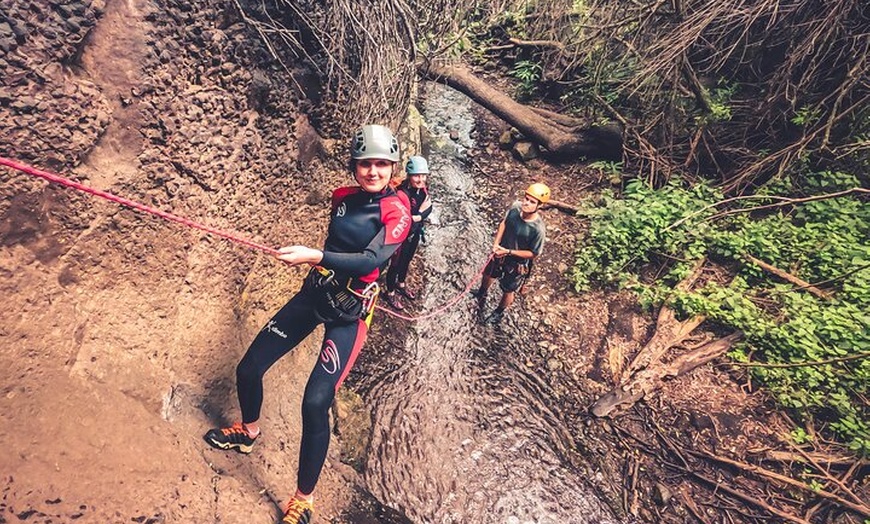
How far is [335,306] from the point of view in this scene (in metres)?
3.03

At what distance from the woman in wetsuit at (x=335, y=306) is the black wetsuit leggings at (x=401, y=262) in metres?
2.81

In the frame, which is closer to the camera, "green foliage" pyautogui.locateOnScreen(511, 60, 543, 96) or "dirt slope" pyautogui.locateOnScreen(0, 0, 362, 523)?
"dirt slope" pyautogui.locateOnScreen(0, 0, 362, 523)

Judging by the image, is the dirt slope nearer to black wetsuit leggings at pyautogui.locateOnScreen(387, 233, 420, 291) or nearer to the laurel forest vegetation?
the laurel forest vegetation

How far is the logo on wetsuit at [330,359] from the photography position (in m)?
2.97

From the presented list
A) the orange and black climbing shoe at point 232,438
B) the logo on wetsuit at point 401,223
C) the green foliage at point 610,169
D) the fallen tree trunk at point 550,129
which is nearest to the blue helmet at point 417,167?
the logo on wetsuit at point 401,223

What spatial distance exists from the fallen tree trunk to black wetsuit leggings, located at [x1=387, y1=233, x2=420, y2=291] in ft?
11.6

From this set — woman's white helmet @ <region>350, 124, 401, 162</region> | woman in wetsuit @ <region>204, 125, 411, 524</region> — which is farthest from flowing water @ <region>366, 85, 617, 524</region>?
woman's white helmet @ <region>350, 124, 401, 162</region>

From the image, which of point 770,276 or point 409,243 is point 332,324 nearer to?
point 409,243

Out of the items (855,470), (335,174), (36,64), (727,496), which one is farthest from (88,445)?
(855,470)

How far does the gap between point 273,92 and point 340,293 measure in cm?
189

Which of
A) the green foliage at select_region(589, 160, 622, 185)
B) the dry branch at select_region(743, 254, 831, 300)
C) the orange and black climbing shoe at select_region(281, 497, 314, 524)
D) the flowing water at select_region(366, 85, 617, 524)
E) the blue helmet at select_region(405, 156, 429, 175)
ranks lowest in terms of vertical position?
the flowing water at select_region(366, 85, 617, 524)

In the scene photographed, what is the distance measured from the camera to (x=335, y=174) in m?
4.89

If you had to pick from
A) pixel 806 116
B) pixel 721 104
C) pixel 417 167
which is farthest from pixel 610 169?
pixel 417 167

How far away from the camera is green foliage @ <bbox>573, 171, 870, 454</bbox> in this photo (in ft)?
16.2
